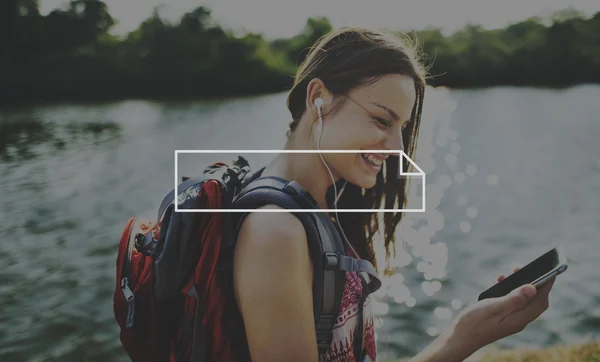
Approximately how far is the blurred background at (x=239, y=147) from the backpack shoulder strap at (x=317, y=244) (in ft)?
2.10

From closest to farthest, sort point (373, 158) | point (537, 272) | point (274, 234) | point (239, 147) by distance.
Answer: point (274, 234)
point (373, 158)
point (537, 272)
point (239, 147)

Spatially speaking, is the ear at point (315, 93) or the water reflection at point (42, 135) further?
the water reflection at point (42, 135)

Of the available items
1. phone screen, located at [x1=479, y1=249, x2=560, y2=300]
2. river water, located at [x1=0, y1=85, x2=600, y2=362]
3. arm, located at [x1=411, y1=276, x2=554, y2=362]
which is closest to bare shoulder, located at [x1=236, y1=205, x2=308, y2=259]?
arm, located at [x1=411, y1=276, x2=554, y2=362]

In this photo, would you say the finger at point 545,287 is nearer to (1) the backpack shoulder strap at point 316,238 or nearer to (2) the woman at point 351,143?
(2) the woman at point 351,143

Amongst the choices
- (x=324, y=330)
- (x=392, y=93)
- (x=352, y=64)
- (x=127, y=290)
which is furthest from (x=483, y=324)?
(x=127, y=290)

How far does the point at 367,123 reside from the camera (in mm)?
1163

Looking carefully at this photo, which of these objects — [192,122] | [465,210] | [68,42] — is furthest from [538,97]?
[68,42]

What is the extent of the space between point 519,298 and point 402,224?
546mm

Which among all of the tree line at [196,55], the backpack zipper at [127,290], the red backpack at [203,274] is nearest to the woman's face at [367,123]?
the red backpack at [203,274]

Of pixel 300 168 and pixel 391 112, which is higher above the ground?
pixel 391 112

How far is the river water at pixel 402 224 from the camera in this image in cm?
516

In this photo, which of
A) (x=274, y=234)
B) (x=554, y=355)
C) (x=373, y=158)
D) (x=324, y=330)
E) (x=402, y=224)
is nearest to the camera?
(x=274, y=234)

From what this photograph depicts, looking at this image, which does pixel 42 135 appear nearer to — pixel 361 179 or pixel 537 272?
pixel 361 179

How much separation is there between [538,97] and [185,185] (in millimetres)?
31597
